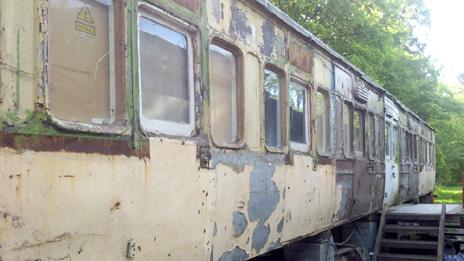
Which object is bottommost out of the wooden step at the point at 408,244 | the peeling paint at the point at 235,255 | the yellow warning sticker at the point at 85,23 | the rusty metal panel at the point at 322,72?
the wooden step at the point at 408,244

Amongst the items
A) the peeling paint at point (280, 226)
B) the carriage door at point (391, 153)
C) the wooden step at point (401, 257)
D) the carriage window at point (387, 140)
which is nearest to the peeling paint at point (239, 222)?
the peeling paint at point (280, 226)

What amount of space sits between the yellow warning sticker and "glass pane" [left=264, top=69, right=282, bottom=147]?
233 centimetres

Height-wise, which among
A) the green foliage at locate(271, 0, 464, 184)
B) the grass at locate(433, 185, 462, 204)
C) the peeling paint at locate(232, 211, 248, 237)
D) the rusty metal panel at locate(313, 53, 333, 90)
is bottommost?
the grass at locate(433, 185, 462, 204)

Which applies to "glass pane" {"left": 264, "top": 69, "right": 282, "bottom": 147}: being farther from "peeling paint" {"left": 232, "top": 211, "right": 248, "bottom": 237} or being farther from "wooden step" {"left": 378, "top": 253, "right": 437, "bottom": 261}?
"wooden step" {"left": 378, "top": 253, "right": 437, "bottom": 261}

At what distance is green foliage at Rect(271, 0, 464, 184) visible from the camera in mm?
15812

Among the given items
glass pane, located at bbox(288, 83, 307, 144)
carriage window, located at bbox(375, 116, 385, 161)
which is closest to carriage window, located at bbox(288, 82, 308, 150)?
glass pane, located at bbox(288, 83, 307, 144)

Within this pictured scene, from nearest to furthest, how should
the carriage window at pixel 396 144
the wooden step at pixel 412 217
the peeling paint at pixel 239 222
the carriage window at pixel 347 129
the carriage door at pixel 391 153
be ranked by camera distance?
the peeling paint at pixel 239 222 → the carriage window at pixel 347 129 → the wooden step at pixel 412 217 → the carriage door at pixel 391 153 → the carriage window at pixel 396 144

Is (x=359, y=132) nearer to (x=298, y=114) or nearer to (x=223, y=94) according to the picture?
(x=298, y=114)

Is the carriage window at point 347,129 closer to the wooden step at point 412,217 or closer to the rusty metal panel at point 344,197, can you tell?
the rusty metal panel at point 344,197

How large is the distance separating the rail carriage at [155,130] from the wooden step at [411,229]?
3.66 metres

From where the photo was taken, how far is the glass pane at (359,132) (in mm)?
8234

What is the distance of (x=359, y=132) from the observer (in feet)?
27.9

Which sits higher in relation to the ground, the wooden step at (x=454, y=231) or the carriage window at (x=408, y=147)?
the carriage window at (x=408, y=147)

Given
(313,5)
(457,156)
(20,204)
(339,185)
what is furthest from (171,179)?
(457,156)
